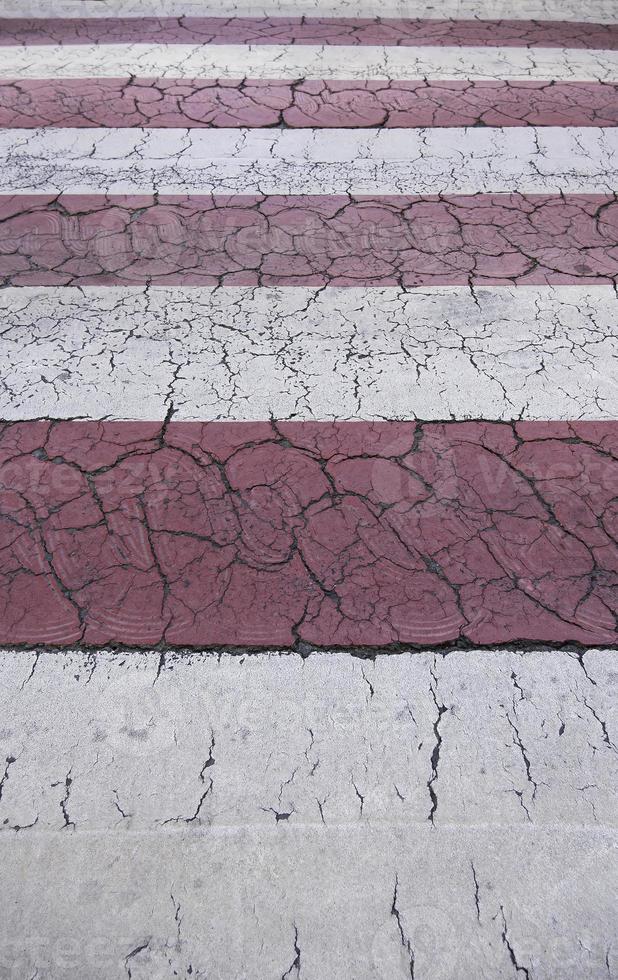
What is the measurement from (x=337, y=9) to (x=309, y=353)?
3.84 metres

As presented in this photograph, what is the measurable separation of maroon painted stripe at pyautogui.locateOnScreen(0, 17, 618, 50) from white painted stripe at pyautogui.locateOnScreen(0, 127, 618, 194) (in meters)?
1.35

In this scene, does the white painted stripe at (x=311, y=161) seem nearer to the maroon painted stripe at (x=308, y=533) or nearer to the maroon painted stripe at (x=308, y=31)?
the maroon painted stripe at (x=308, y=31)

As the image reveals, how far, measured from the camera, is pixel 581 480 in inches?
96.1

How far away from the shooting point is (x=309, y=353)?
2877 mm

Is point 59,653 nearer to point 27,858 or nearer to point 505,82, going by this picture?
point 27,858

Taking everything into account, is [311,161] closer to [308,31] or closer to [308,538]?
[308,31]

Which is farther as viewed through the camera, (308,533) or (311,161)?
(311,161)

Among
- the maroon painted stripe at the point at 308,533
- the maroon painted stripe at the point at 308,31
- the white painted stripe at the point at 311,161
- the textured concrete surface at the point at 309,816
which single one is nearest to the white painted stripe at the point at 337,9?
the maroon painted stripe at the point at 308,31

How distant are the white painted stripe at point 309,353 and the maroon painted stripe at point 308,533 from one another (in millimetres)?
110

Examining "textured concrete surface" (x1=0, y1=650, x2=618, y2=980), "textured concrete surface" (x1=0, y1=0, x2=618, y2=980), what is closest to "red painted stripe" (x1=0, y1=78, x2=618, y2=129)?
"textured concrete surface" (x1=0, y1=0, x2=618, y2=980)

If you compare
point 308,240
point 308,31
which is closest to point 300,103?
point 308,31

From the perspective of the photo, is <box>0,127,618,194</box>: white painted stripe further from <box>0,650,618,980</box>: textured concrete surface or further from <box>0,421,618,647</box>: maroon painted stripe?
<box>0,650,618,980</box>: textured concrete surface

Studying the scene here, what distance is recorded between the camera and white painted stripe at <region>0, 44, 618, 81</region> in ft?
15.2

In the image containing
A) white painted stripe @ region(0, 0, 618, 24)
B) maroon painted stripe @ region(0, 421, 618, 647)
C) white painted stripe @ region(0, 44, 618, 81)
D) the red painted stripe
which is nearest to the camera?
maroon painted stripe @ region(0, 421, 618, 647)
